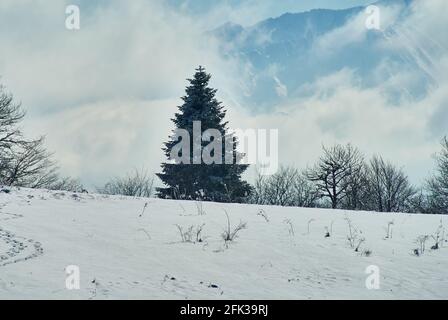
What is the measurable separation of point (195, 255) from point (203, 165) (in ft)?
77.0

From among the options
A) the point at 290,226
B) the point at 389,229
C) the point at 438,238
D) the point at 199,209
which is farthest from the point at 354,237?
the point at 199,209

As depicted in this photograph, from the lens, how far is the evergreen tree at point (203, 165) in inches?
1158

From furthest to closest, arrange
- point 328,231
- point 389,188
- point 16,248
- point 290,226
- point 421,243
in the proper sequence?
point 389,188, point 290,226, point 328,231, point 421,243, point 16,248

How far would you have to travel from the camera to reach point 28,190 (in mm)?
9734

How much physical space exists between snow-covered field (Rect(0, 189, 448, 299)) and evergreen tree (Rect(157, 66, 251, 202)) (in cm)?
1943

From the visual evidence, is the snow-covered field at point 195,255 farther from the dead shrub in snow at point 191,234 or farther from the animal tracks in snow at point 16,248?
the dead shrub in snow at point 191,234

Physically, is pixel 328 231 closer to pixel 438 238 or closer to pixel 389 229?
pixel 389 229

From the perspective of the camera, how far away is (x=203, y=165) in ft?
96.8

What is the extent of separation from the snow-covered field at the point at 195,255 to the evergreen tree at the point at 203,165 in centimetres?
1943

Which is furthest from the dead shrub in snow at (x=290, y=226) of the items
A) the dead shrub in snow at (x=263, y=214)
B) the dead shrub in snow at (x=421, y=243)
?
the dead shrub in snow at (x=421, y=243)

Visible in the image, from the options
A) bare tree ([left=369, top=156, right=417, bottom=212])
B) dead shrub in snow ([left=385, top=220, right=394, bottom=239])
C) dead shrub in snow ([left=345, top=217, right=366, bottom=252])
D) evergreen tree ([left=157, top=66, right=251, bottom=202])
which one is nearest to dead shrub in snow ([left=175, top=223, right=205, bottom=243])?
dead shrub in snow ([left=345, top=217, right=366, bottom=252])

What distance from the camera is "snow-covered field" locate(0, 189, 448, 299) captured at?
4.82m
